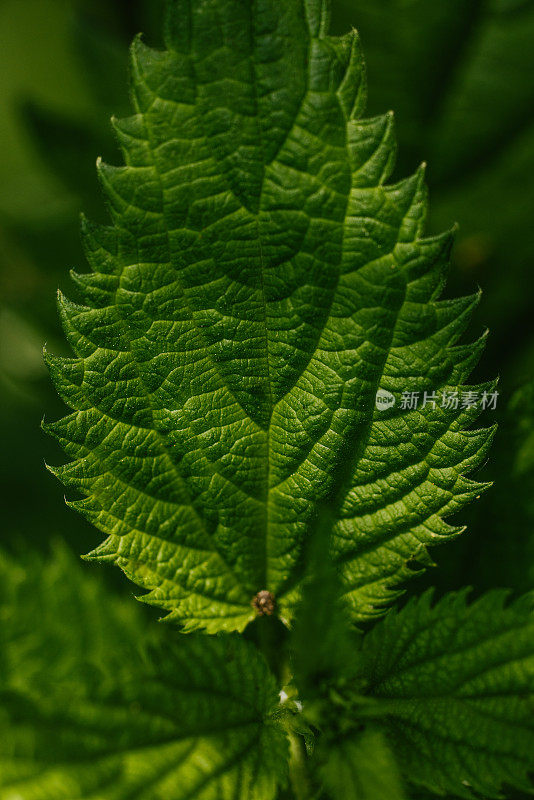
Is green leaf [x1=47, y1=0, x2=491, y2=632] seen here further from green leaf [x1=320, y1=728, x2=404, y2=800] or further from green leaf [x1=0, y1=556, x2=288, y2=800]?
green leaf [x1=320, y1=728, x2=404, y2=800]

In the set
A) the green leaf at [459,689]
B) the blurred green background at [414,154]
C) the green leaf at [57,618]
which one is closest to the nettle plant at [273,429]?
the green leaf at [459,689]

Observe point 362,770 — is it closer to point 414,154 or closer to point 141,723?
point 141,723

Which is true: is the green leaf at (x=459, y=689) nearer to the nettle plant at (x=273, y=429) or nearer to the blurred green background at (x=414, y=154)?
the nettle plant at (x=273, y=429)

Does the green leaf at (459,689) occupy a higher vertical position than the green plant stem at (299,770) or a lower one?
higher

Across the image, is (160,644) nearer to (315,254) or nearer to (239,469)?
(239,469)

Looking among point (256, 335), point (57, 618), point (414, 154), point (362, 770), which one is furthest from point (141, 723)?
point (414, 154)

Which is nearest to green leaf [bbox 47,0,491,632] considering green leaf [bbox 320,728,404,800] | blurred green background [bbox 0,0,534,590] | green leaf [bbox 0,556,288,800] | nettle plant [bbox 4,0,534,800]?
nettle plant [bbox 4,0,534,800]
